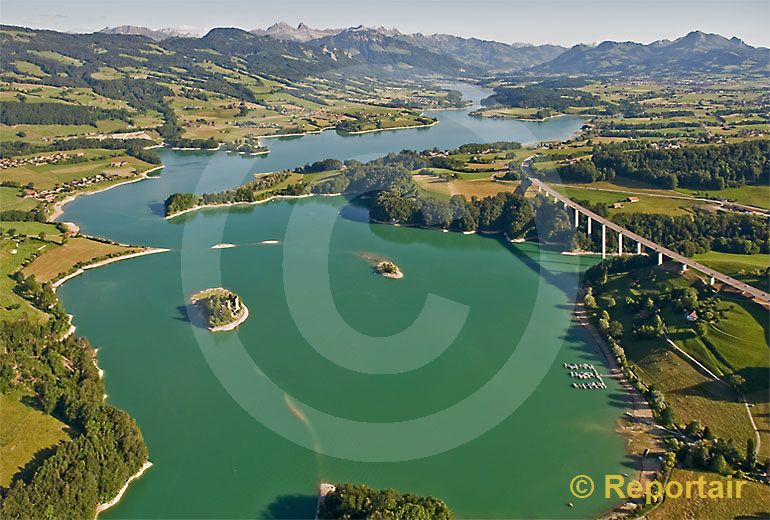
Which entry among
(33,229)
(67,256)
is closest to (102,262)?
(67,256)

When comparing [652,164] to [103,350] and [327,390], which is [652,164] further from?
[103,350]

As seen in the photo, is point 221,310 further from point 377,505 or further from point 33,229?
point 33,229

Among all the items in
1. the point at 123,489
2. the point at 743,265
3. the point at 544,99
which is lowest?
the point at 123,489

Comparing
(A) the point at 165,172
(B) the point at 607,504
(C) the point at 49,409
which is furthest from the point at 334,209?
(B) the point at 607,504

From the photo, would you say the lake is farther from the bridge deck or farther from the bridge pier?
the bridge deck

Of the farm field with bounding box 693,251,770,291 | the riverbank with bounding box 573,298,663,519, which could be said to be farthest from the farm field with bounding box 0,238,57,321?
the farm field with bounding box 693,251,770,291

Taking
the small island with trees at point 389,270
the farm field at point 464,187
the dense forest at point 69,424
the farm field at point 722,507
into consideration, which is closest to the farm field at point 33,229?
the dense forest at point 69,424

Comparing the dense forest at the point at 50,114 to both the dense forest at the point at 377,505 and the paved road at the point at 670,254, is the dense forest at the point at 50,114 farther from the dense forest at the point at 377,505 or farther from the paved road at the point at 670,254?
the dense forest at the point at 377,505
